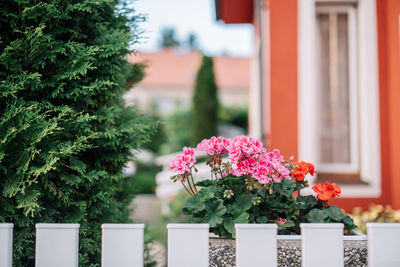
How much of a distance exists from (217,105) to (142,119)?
1079cm

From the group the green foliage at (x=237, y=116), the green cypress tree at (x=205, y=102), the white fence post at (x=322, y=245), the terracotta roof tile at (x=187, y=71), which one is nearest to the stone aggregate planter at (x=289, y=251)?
the white fence post at (x=322, y=245)

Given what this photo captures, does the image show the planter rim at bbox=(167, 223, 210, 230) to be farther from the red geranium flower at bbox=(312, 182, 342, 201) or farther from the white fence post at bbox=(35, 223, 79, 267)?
the red geranium flower at bbox=(312, 182, 342, 201)

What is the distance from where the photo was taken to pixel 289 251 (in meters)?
1.66

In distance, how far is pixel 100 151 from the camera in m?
2.17

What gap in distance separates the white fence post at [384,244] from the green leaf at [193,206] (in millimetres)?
731

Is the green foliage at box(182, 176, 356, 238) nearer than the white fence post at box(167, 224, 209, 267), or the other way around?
the white fence post at box(167, 224, 209, 267)

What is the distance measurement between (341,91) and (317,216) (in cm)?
250

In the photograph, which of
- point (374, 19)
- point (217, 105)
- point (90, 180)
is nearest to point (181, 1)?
point (217, 105)

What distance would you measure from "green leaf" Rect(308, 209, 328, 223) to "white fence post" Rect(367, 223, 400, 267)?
334 millimetres

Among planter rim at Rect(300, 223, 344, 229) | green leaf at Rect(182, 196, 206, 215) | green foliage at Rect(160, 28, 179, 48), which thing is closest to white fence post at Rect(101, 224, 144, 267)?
green leaf at Rect(182, 196, 206, 215)

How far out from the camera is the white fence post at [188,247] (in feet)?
5.02

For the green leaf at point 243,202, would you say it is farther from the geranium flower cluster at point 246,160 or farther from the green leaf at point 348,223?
the green leaf at point 348,223

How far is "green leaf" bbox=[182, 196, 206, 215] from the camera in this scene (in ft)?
5.86

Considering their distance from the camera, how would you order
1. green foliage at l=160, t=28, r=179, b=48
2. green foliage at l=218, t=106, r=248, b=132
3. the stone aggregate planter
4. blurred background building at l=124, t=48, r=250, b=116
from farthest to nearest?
green foliage at l=160, t=28, r=179, b=48 → blurred background building at l=124, t=48, r=250, b=116 → green foliage at l=218, t=106, r=248, b=132 → the stone aggregate planter
